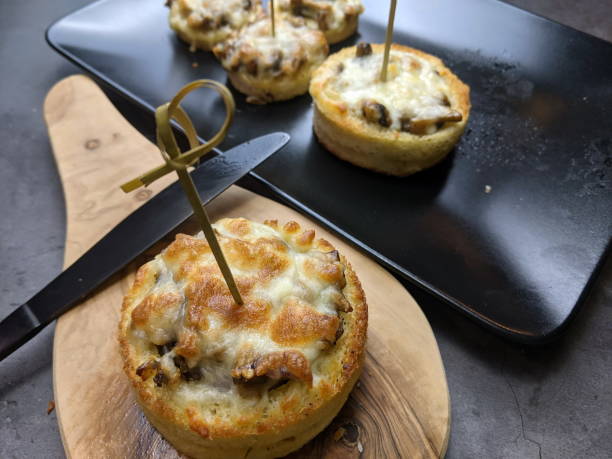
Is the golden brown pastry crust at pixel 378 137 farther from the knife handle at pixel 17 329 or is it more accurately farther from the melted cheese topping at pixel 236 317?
the knife handle at pixel 17 329

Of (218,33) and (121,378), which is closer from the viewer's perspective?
(121,378)

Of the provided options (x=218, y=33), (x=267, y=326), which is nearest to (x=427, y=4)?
(x=218, y=33)

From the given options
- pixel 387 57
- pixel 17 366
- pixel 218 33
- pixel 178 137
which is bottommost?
pixel 17 366

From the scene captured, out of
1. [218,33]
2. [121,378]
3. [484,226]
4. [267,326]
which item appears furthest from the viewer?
[218,33]

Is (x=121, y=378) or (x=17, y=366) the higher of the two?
(x=121, y=378)

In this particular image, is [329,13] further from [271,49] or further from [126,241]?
[126,241]

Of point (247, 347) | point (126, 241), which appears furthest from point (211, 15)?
point (247, 347)

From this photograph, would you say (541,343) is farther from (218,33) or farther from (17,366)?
(218,33)
